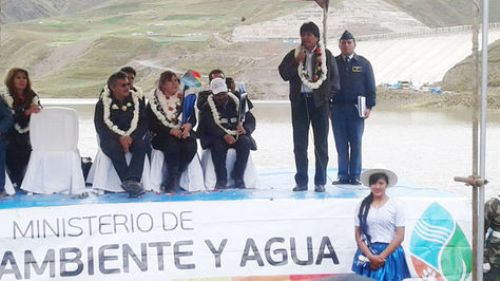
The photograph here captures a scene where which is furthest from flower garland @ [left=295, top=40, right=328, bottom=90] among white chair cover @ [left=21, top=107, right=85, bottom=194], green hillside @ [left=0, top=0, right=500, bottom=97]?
green hillside @ [left=0, top=0, right=500, bottom=97]

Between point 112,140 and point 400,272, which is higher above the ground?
point 112,140

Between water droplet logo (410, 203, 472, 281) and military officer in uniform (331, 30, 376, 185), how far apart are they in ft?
3.61

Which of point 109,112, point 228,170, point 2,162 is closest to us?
point 2,162

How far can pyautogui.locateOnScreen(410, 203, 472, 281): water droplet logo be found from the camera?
23.7ft

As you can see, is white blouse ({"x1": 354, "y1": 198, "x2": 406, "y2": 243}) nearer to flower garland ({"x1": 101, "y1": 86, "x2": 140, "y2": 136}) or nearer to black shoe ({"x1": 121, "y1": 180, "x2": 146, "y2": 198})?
black shoe ({"x1": 121, "y1": 180, "x2": 146, "y2": 198})

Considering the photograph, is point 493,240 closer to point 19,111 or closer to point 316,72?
point 316,72

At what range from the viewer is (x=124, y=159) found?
7.50 metres

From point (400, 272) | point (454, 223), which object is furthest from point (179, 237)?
point (454, 223)

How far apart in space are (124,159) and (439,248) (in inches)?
109

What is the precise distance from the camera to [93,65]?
20.3m

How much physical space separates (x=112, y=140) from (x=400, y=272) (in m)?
2.66

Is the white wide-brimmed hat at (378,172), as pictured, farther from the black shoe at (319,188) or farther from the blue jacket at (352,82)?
the blue jacket at (352,82)

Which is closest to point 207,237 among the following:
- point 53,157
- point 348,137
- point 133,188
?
point 133,188

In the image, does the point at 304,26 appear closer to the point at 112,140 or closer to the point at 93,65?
the point at 112,140
